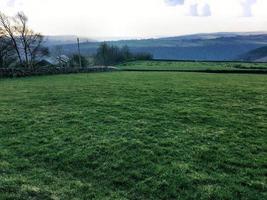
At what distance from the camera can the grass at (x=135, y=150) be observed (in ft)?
30.2

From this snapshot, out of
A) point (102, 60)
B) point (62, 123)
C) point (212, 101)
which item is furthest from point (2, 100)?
point (102, 60)

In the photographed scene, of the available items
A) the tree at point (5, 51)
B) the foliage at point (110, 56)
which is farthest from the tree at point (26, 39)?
the foliage at point (110, 56)

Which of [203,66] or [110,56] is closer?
[203,66]

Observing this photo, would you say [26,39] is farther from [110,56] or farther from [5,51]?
[110,56]

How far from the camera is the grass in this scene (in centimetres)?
920

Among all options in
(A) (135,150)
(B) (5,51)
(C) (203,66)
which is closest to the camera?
(A) (135,150)

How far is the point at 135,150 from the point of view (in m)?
12.0

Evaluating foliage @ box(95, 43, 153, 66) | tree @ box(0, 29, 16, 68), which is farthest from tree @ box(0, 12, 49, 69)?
foliage @ box(95, 43, 153, 66)

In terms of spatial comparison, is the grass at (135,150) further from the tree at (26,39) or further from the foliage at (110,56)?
the foliage at (110,56)

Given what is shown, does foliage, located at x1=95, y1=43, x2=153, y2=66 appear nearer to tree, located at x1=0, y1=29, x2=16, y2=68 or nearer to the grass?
tree, located at x1=0, y1=29, x2=16, y2=68

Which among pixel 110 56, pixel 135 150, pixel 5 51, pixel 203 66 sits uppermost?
pixel 5 51

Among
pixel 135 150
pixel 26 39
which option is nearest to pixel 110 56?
pixel 26 39

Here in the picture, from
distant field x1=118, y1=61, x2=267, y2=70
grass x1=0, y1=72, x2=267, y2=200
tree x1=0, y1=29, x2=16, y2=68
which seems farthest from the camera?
tree x1=0, y1=29, x2=16, y2=68

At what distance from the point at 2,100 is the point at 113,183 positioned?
16227 mm
